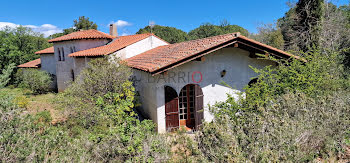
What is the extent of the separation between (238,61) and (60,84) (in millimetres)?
19031

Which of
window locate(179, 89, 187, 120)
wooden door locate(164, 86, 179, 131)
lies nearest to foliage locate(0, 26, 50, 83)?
window locate(179, 89, 187, 120)

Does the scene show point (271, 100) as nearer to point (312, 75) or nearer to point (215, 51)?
point (312, 75)

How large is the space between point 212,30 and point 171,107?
55.2m

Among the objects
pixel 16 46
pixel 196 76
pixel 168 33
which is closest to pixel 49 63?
pixel 16 46

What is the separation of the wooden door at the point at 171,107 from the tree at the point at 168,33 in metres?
47.4

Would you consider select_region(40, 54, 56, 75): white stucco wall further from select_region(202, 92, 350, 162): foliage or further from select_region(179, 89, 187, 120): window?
select_region(202, 92, 350, 162): foliage

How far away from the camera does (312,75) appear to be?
748cm

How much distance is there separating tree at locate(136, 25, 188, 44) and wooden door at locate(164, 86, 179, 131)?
47.4 m

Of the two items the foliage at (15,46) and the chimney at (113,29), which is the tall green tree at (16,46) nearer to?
the foliage at (15,46)

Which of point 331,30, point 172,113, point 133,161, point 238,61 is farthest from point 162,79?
point 331,30

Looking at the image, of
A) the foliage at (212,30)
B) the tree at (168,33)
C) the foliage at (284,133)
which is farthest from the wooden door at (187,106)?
the foliage at (212,30)

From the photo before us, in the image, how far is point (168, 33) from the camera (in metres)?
60.7

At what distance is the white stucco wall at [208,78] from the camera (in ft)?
31.2

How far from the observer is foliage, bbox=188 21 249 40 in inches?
2411
